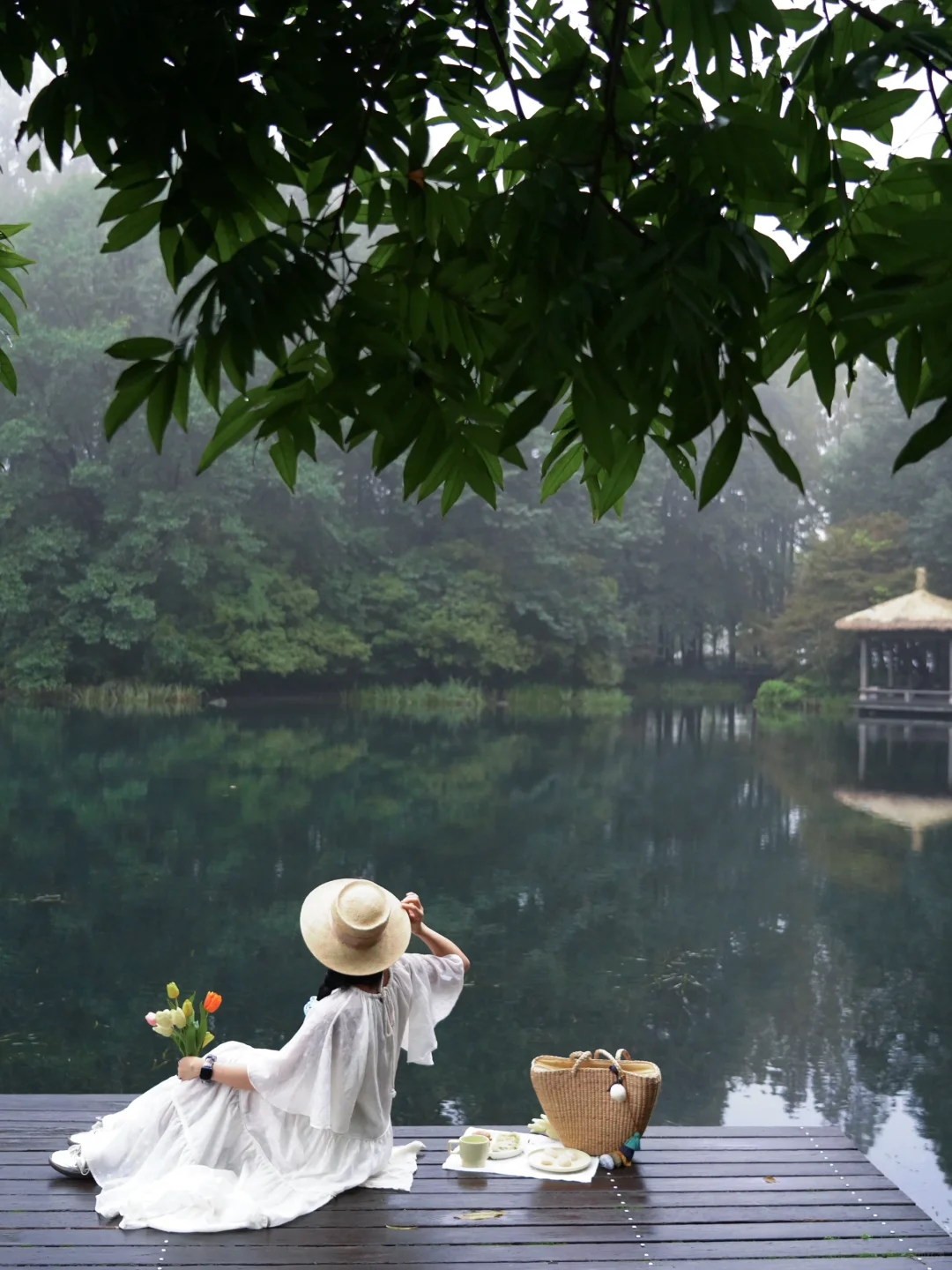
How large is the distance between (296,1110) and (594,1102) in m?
0.77

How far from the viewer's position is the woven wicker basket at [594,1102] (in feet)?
Answer: 11.1

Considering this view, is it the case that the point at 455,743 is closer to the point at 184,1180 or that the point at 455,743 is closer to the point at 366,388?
the point at 184,1180

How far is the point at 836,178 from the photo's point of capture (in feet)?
3.86

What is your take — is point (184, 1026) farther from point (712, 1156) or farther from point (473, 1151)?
point (712, 1156)

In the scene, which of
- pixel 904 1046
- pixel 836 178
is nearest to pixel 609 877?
pixel 904 1046

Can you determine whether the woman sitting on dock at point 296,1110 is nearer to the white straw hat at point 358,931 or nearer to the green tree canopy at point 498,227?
the white straw hat at point 358,931

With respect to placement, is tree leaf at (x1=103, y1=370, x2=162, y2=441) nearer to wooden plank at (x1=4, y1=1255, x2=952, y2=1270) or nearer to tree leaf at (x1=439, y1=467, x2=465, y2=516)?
tree leaf at (x1=439, y1=467, x2=465, y2=516)

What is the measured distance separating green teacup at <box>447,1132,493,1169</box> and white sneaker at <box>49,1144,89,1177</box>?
876mm

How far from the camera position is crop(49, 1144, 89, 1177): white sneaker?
10.4 ft

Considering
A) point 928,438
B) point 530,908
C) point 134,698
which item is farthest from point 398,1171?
point 134,698

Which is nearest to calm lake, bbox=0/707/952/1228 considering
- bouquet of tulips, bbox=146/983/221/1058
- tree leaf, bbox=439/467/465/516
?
bouquet of tulips, bbox=146/983/221/1058

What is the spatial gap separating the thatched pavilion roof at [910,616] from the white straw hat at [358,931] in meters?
22.7

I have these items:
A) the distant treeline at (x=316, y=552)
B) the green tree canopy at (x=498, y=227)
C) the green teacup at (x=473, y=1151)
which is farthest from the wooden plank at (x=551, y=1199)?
the distant treeline at (x=316, y=552)

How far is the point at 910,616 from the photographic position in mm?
24703
